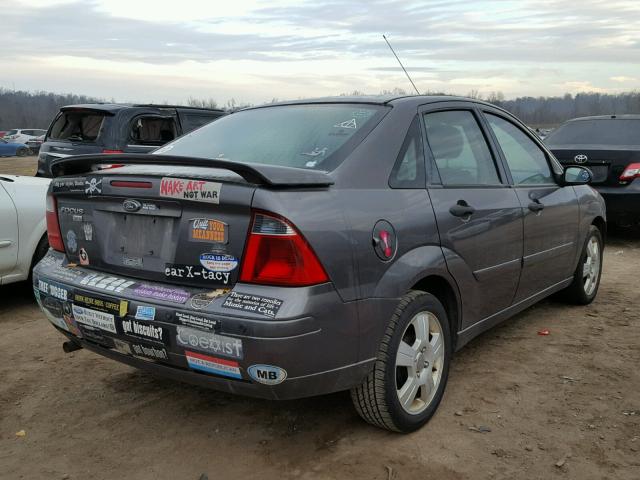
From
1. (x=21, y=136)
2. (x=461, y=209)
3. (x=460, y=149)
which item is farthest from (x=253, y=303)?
(x=21, y=136)

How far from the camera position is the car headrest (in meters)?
3.29

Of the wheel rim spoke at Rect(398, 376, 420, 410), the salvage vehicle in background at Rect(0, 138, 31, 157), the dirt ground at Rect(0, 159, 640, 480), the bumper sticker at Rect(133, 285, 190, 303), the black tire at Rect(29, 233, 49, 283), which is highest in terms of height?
the bumper sticker at Rect(133, 285, 190, 303)

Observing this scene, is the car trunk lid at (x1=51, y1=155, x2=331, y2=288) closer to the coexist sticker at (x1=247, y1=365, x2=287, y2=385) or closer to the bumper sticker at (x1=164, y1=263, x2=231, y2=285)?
the bumper sticker at (x1=164, y1=263, x2=231, y2=285)

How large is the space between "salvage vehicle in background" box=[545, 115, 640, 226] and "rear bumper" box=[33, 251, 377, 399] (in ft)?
18.8

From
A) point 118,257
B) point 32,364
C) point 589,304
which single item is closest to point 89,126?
point 32,364

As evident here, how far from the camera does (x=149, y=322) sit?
2.58 m

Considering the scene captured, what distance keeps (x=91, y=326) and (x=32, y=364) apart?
1477 millimetres

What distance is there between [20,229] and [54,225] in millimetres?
2192

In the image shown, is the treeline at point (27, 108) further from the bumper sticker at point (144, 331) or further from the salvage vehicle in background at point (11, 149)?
the bumper sticker at point (144, 331)

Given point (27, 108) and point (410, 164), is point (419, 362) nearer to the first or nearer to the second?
point (410, 164)

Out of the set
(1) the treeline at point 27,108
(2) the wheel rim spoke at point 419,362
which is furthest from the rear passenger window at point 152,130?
(1) the treeline at point 27,108

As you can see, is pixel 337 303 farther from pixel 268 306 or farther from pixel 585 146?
pixel 585 146

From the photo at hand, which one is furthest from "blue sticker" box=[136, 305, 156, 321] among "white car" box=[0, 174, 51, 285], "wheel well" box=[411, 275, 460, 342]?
"white car" box=[0, 174, 51, 285]

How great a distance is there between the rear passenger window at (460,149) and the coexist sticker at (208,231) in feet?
4.32
